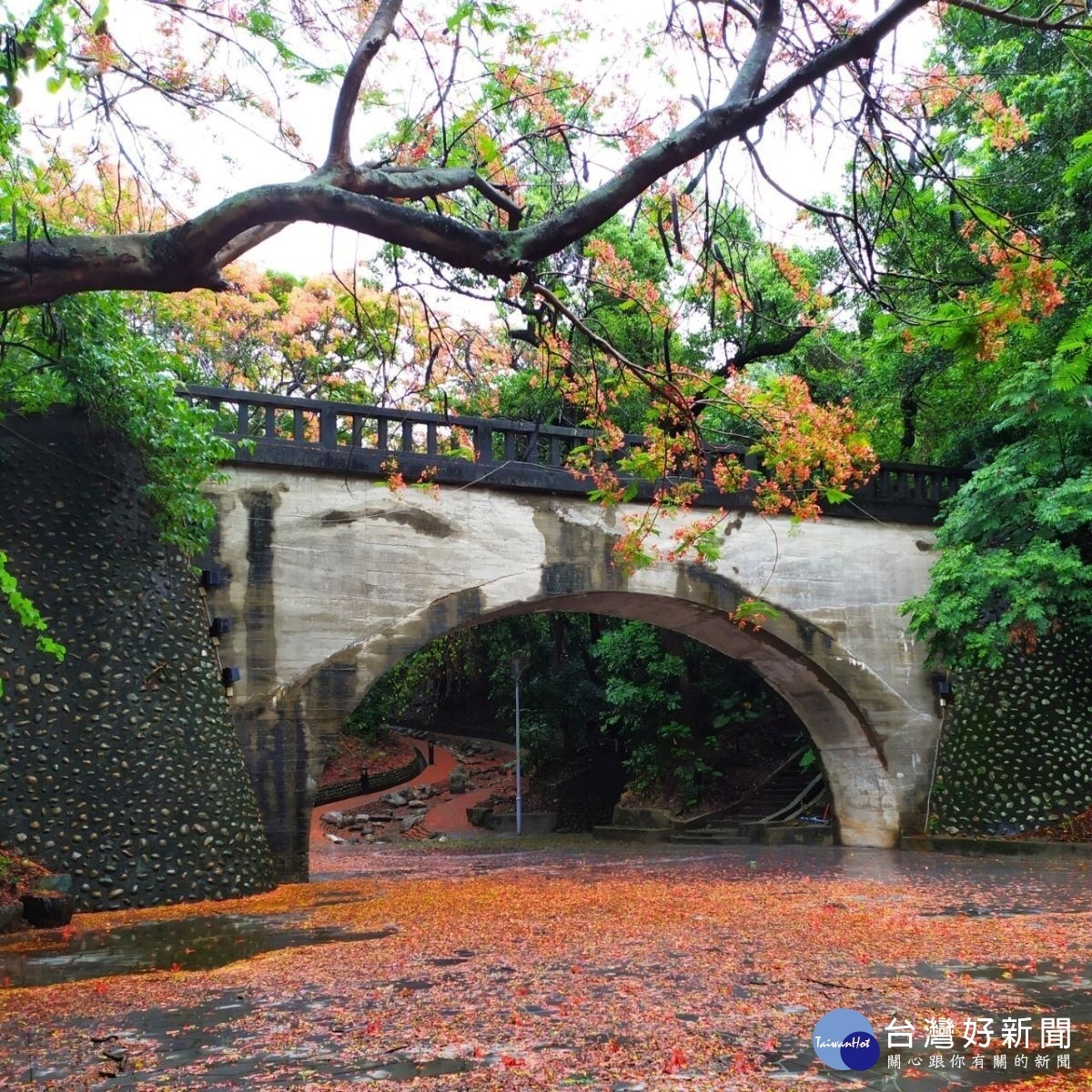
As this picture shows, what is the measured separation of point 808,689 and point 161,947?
26.4 ft

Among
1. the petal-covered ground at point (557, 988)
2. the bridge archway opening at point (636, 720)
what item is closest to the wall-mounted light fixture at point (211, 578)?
the petal-covered ground at point (557, 988)

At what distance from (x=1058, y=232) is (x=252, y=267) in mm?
11966

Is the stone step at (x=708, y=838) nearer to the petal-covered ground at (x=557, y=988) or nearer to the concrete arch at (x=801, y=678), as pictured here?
the concrete arch at (x=801, y=678)

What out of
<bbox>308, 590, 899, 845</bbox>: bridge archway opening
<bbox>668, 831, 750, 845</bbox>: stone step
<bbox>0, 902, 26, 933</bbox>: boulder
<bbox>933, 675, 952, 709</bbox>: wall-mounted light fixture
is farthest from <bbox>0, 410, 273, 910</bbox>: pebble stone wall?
<bbox>933, 675, 952, 709</bbox>: wall-mounted light fixture

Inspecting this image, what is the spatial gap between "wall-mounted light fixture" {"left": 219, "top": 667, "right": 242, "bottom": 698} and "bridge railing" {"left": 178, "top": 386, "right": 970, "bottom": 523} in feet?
5.78

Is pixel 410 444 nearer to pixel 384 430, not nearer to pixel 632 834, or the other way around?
pixel 384 430

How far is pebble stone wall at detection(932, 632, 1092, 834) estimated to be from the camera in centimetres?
1045

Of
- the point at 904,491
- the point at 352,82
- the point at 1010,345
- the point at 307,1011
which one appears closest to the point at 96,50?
the point at 352,82

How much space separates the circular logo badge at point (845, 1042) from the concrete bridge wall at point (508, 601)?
21.3ft

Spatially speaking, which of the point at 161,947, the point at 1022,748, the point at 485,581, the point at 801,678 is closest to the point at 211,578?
the point at 485,581

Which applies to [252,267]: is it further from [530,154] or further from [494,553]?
[530,154]

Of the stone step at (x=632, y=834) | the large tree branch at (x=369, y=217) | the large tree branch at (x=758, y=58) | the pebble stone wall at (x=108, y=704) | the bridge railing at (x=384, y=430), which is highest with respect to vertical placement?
the bridge railing at (x=384, y=430)

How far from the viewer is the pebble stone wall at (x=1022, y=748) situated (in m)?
10.4

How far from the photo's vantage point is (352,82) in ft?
10.8
